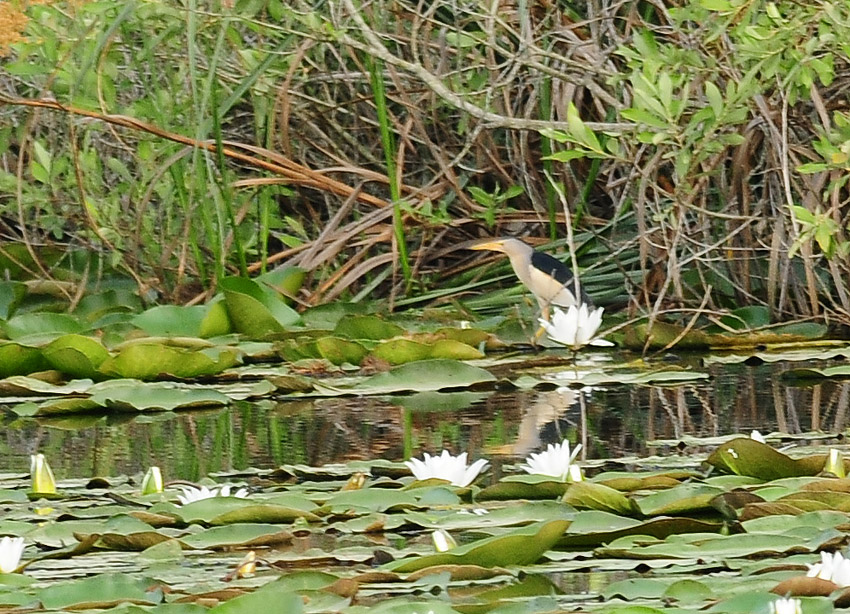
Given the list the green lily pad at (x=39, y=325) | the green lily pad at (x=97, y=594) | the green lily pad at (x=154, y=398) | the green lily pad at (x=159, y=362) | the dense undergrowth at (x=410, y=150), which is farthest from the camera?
the green lily pad at (x=39, y=325)

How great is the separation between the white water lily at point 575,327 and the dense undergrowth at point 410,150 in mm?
242

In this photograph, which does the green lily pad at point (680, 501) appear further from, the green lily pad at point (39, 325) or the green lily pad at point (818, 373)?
the green lily pad at point (39, 325)

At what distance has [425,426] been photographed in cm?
314

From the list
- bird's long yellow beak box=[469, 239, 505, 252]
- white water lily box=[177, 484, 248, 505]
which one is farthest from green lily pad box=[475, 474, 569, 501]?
bird's long yellow beak box=[469, 239, 505, 252]

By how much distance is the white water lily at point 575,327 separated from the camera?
3939 millimetres

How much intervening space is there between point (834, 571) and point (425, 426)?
159 cm

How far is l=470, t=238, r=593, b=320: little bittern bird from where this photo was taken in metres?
4.28

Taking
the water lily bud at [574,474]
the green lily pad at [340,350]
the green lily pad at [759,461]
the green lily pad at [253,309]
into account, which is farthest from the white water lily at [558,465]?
the green lily pad at [253,309]

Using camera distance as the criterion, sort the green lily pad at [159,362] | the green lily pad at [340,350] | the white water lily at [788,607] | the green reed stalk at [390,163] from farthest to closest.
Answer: the green reed stalk at [390,163] → the green lily pad at [340,350] → the green lily pad at [159,362] → the white water lily at [788,607]

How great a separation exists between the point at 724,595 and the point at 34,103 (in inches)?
133

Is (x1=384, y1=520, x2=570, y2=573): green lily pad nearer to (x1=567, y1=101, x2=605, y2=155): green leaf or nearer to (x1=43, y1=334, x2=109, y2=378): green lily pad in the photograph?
(x1=567, y1=101, x2=605, y2=155): green leaf

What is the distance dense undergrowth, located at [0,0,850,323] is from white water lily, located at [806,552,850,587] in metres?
A: 2.11

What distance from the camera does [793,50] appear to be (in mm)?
3463

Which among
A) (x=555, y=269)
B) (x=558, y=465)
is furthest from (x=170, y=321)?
(x=558, y=465)
